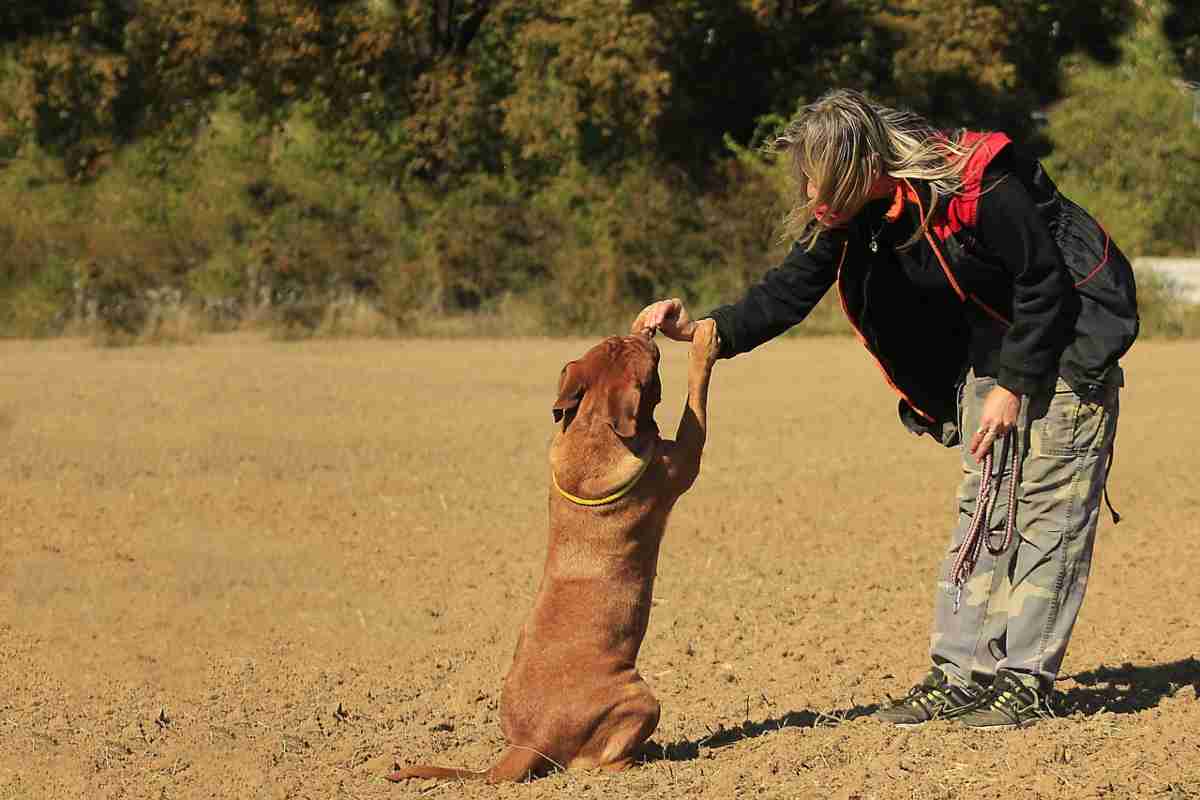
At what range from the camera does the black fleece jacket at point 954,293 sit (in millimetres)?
5086

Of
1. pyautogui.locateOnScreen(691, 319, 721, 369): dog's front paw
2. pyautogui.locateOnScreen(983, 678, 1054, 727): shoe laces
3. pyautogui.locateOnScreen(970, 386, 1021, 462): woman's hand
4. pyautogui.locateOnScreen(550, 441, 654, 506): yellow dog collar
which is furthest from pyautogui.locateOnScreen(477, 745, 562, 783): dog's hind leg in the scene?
pyautogui.locateOnScreen(970, 386, 1021, 462): woman's hand

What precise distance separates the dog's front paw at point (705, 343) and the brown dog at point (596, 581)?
0.35 meters

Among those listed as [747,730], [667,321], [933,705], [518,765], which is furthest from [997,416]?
[518,765]

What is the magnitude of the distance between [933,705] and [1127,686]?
124 centimetres

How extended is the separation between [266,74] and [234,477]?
1454 centimetres

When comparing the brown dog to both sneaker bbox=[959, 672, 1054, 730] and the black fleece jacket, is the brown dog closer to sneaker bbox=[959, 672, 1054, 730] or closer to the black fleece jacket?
the black fleece jacket

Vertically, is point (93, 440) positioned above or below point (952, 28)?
below

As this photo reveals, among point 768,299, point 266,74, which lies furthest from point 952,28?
point 768,299

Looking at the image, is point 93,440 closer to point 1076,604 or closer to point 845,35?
point 1076,604

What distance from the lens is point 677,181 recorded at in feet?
80.8

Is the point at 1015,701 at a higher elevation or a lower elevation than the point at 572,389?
lower

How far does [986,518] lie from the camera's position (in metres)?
5.47

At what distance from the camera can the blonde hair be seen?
16.6 feet

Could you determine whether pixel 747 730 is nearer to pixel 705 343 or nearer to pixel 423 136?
pixel 705 343
